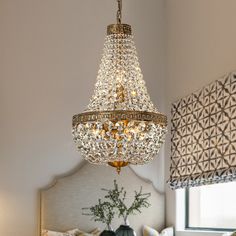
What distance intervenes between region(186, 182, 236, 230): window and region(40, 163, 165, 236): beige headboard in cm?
37

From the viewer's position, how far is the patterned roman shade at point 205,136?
4766 millimetres

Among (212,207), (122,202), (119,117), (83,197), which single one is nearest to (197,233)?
(212,207)

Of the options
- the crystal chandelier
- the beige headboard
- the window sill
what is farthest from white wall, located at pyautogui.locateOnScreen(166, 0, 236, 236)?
the crystal chandelier

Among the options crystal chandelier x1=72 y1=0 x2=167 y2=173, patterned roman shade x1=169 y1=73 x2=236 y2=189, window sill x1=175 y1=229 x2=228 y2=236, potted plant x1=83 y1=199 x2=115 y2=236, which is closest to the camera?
crystal chandelier x1=72 y1=0 x2=167 y2=173

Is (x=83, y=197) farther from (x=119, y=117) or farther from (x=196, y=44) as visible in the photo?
(x=119, y=117)

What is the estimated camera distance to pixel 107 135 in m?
3.56

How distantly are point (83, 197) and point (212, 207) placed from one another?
129 centimetres

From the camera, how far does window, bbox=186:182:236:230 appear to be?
540 cm

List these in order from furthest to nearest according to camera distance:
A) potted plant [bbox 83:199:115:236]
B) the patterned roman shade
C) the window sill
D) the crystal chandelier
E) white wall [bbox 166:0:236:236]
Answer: the window sill, white wall [bbox 166:0:236:236], the patterned roman shade, potted plant [bbox 83:199:115:236], the crystal chandelier

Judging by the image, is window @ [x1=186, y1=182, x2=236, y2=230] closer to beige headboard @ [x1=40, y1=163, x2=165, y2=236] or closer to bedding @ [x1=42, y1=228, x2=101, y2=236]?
beige headboard @ [x1=40, y1=163, x2=165, y2=236]

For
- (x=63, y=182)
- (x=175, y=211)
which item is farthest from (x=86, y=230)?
(x=175, y=211)

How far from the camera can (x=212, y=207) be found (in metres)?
5.65

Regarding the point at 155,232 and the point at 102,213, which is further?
the point at 155,232

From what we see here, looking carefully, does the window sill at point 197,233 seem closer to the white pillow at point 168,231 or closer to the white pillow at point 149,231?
the white pillow at point 168,231
